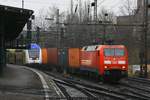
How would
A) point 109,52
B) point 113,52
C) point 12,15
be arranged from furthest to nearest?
point 113,52 → point 109,52 → point 12,15

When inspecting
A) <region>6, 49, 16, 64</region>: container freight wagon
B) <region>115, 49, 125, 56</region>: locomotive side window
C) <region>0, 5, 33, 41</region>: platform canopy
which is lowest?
<region>6, 49, 16, 64</region>: container freight wagon

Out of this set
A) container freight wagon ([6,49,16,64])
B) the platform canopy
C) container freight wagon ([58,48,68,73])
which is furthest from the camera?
container freight wagon ([6,49,16,64])

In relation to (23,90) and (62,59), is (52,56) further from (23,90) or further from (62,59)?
(23,90)

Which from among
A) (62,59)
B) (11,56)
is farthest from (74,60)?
(11,56)

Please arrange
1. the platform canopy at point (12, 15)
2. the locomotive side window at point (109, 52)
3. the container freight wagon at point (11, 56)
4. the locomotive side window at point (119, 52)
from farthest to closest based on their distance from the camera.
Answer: the container freight wagon at point (11, 56), the locomotive side window at point (119, 52), the locomotive side window at point (109, 52), the platform canopy at point (12, 15)

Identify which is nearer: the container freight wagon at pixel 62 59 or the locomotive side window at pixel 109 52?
the locomotive side window at pixel 109 52

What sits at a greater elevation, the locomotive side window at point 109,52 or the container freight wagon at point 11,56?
the locomotive side window at point 109,52

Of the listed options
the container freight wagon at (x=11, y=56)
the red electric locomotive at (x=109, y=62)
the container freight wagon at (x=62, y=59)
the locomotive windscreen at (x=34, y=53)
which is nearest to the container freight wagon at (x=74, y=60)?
the container freight wagon at (x=62, y=59)

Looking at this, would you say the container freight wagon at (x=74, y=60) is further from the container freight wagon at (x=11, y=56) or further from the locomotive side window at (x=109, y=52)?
the container freight wagon at (x=11, y=56)

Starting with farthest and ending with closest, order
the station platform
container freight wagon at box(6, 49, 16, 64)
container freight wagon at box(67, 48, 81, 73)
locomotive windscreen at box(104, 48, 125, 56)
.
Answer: container freight wagon at box(6, 49, 16, 64) < container freight wagon at box(67, 48, 81, 73) < locomotive windscreen at box(104, 48, 125, 56) < the station platform

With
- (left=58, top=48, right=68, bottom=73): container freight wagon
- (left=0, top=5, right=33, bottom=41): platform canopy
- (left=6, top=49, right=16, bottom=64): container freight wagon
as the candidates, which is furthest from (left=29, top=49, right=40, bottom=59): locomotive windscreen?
(left=0, top=5, right=33, bottom=41): platform canopy

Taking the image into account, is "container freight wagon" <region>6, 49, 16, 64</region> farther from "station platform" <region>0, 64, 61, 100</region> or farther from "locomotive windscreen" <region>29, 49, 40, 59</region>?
"station platform" <region>0, 64, 61, 100</region>

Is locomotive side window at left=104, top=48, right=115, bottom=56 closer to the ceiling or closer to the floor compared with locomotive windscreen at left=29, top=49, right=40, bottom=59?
closer to the ceiling

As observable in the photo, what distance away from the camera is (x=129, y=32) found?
7969 cm
